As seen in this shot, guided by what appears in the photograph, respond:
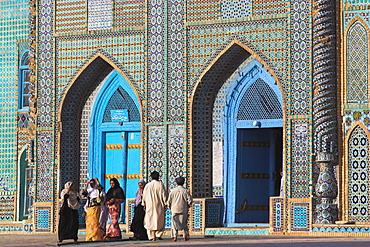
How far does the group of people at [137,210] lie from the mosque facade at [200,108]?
1.93 metres

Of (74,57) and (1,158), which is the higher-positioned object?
(74,57)

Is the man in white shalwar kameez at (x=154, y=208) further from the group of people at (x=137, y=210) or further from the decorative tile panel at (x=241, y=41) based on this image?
the decorative tile panel at (x=241, y=41)

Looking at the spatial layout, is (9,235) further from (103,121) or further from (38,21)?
(38,21)

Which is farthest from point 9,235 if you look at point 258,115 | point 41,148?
point 258,115

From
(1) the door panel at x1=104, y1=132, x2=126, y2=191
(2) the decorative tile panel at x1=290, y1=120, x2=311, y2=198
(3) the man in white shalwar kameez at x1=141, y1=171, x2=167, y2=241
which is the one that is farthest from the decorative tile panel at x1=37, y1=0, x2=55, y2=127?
(2) the decorative tile panel at x1=290, y1=120, x2=311, y2=198

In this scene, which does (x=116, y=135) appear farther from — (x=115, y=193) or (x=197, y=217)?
(x=115, y=193)

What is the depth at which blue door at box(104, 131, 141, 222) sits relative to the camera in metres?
19.1

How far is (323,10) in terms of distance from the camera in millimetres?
16703

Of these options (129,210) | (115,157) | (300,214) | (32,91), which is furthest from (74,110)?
(300,214)

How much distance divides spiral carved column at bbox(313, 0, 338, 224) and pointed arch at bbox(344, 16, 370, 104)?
23 cm

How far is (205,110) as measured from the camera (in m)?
18.2

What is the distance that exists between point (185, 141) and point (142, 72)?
1.58 m

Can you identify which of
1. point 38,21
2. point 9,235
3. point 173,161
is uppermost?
point 38,21

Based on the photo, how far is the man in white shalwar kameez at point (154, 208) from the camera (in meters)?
15.7
